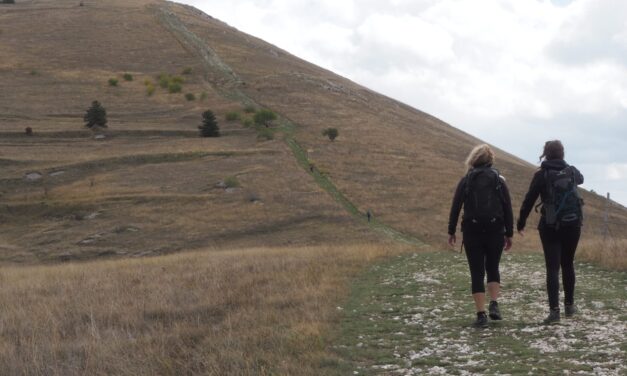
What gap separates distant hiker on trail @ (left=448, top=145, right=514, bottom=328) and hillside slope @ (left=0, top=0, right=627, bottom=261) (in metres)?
26.4

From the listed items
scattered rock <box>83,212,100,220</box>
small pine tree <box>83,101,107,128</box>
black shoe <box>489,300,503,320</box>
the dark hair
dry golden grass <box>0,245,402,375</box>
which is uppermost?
small pine tree <box>83,101,107,128</box>

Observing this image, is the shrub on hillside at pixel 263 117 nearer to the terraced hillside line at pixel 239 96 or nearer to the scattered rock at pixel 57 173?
the terraced hillside line at pixel 239 96

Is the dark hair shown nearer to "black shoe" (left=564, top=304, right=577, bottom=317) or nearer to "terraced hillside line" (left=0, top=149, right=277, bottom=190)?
"black shoe" (left=564, top=304, right=577, bottom=317)

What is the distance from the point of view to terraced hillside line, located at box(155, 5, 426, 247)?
39400 mm

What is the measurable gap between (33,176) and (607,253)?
4081 cm

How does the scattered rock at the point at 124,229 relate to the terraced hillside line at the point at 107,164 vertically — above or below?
below

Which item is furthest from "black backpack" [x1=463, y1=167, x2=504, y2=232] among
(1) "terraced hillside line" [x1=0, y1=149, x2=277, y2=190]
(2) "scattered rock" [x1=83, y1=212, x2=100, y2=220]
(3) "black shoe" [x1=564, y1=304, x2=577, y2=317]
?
(1) "terraced hillside line" [x1=0, y1=149, x2=277, y2=190]

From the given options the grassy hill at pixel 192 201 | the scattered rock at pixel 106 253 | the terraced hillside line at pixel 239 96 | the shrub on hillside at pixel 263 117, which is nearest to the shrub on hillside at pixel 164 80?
the grassy hill at pixel 192 201

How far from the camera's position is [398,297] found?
1158cm

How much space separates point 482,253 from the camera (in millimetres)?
8750

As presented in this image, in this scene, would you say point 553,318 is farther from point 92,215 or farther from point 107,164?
point 107,164

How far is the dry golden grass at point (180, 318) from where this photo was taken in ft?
25.5

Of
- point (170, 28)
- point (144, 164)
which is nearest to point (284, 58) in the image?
point (170, 28)

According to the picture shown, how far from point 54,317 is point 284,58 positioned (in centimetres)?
9698
